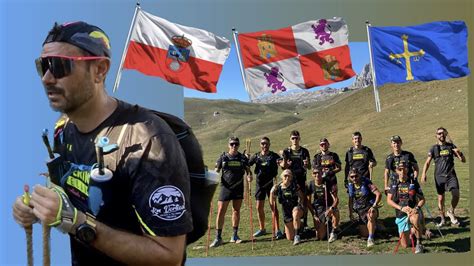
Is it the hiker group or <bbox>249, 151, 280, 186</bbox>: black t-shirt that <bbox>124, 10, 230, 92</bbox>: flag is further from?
<bbox>249, 151, 280, 186</bbox>: black t-shirt

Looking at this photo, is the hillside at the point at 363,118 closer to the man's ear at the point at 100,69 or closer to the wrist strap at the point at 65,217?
the man's ear at the point at 100,69

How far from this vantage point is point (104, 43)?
1.87 metres

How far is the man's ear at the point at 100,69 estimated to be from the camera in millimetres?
1827

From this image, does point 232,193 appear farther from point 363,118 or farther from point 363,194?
point 363,118

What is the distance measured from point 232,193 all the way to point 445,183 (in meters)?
3.09

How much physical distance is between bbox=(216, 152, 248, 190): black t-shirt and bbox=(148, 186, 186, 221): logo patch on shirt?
6.60m

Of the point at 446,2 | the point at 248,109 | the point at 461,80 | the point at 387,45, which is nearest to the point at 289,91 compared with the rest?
the point at 248,109

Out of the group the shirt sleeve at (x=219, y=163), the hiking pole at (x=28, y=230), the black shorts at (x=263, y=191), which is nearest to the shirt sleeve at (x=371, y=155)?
the black shorts at (x=263, y=191)

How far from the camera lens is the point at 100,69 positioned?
184 centimetres

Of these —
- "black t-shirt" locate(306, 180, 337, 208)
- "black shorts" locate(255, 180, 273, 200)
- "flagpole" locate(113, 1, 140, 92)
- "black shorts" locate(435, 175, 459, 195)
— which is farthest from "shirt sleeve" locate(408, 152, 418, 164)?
"flagpole" locate(113, 1, 140, 92)

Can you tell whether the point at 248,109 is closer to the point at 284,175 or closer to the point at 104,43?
the point at 284,175

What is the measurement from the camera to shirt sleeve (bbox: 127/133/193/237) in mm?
1668

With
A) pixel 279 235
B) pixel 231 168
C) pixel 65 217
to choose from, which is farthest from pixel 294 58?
pixel 65 217

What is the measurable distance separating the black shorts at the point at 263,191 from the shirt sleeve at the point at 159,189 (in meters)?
6.84
